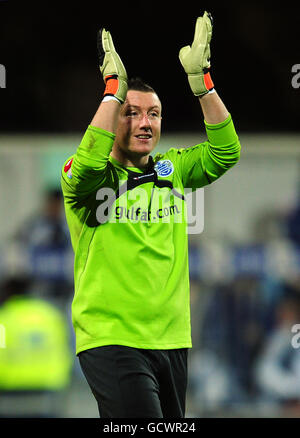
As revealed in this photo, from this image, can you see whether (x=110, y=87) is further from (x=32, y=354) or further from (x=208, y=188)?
(x=208, y=188)

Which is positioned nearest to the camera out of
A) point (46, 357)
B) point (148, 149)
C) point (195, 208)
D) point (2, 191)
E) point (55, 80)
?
point (148, 149)

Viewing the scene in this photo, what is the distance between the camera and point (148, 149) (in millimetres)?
3408

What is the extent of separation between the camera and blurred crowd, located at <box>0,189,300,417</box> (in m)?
7.25

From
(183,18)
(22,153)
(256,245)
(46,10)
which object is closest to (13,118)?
(22,153)

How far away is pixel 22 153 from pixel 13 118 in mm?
460

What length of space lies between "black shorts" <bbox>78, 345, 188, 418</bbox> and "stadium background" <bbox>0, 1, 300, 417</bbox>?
3814mm

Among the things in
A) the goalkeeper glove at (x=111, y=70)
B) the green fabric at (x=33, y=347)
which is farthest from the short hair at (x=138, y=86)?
the green fabric at (x=33, y=347)

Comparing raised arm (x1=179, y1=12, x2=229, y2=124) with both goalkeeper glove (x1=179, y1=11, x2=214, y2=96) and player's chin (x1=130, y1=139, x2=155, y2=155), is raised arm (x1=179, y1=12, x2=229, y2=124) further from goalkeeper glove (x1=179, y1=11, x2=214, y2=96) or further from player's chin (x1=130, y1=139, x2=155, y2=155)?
player's chin (x1=130, y1=139, x2=155, y2=155)

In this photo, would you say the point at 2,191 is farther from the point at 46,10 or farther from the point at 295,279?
the point at 295,279

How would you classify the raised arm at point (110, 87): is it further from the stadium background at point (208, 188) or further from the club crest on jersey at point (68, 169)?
the stadium background at point (208, 188)

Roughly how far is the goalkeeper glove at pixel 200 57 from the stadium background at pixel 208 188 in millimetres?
4200

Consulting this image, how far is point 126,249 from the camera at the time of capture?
328 centimetres

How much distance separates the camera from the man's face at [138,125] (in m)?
3.39

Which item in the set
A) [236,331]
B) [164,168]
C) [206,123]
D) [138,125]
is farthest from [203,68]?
[236,331]
